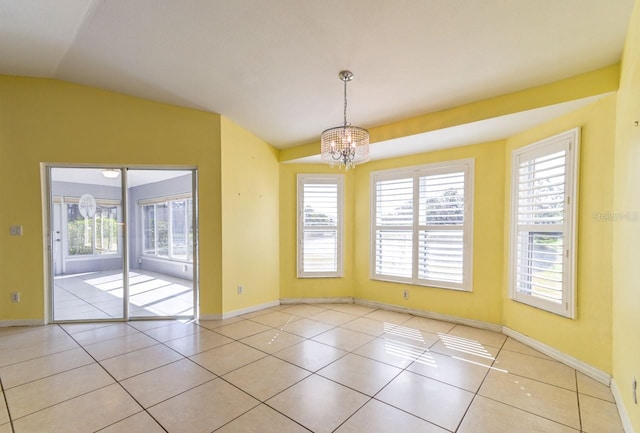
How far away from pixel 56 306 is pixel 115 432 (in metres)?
3.24

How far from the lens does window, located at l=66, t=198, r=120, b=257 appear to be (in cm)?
400

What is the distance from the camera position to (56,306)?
4.05 metres

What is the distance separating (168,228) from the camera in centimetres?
448

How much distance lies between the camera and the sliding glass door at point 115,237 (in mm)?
3922

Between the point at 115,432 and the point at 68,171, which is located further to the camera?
the point at 68,171

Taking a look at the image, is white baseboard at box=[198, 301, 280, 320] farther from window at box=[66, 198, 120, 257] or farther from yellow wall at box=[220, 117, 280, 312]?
window at box=[66, 198, 120, 257]

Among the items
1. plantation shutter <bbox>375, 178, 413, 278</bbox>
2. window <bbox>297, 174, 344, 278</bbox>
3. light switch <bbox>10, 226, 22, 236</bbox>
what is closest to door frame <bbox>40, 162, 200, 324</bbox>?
light switch <bbox>10, 226, 22, 236</bbox>

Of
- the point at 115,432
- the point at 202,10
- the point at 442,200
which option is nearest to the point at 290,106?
the point at 202,10

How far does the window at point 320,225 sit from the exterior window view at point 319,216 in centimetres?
3

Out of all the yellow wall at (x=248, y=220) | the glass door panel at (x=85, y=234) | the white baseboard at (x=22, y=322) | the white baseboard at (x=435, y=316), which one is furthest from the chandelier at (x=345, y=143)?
the white baseboard at (x=22, y=322)

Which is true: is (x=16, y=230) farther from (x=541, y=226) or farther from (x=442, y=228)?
(x=541, y=226)

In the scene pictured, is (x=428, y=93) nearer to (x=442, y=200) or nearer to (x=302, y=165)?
(x=442, y=200)

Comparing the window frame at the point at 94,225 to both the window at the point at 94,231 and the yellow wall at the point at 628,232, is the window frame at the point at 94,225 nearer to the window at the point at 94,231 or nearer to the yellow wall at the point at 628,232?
the window at the point at 94,231

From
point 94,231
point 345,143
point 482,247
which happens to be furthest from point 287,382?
point 94,231
